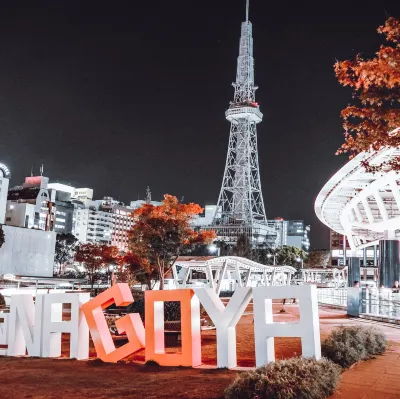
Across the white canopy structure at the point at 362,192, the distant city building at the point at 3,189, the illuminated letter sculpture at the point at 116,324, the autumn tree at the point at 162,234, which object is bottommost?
the illuminated letter sculpture at the point at 116,324

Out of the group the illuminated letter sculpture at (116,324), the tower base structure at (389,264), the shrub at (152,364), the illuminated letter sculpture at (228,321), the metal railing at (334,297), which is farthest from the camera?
the tower base structure at (389,264)

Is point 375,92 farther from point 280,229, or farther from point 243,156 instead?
point 280,229

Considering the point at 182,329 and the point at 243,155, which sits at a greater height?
the point at 243,155

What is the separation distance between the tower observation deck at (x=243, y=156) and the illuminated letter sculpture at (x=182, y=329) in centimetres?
13275

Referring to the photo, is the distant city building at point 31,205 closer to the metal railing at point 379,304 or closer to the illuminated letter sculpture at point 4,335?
the metal railing at point 379,304

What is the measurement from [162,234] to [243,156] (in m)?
113

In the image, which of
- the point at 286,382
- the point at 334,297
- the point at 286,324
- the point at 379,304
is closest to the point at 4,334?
the point at 286,324

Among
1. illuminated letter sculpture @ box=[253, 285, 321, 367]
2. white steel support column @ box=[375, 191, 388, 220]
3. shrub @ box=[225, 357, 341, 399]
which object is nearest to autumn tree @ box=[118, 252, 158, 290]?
white steel support column @ box=[375, 191, 388, 220]

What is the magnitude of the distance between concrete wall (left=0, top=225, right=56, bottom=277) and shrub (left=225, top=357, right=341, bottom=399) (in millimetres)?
53729

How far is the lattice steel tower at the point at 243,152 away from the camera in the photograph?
14262 centimetres

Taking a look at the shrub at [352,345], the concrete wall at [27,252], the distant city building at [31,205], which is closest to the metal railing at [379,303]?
the shrub at [352,345]

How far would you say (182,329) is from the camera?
9.95 m

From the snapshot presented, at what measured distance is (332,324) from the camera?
17969 millimetres

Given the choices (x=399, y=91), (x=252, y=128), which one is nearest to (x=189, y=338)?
(x=399, y=91)
